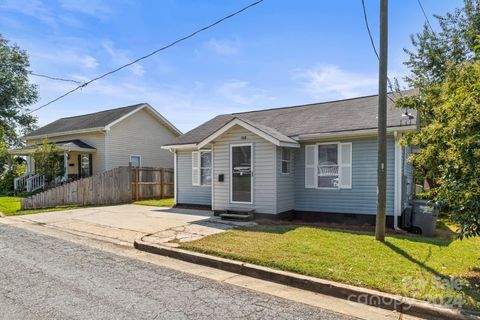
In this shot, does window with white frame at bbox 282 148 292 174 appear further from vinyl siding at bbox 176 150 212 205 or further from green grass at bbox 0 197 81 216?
green grass at bbox 0 197 81 216

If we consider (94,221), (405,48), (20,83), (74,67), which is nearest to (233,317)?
(94,221)

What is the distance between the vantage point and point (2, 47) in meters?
31.8

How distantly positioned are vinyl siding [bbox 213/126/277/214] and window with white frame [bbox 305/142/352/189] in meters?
1.62

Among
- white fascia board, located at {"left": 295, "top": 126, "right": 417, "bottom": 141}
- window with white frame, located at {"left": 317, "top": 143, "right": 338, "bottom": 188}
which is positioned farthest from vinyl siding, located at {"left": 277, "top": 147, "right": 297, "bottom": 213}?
window with white frame, located at {"left": 317, "top": 143, "right": 338, "bottom": 188}

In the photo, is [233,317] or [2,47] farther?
[2,47]

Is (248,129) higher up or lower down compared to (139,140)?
lower down

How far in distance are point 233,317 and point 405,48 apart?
20655mm

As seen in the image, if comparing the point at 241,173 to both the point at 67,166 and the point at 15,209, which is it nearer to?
the point at 15,209

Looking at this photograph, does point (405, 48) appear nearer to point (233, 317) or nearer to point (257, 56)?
point (257, 56)

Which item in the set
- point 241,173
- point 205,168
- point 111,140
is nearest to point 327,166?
point 241,173

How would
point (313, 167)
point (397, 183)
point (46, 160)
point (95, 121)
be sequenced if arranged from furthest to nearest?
point (95, 121)
point (46, 160)
point (313, 167)
point (397, 183)

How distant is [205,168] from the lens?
13.8 meters

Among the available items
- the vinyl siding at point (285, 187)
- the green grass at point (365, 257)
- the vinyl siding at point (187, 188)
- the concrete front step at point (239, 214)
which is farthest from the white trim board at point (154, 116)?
the green grass at point (365, 257)

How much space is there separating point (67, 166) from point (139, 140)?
189 inches
